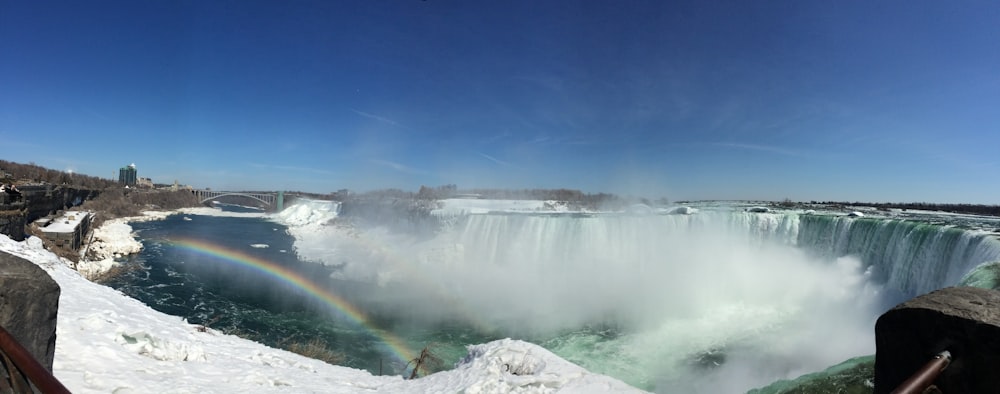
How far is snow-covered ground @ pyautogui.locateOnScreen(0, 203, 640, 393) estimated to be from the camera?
4602mm

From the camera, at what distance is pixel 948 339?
173 cm

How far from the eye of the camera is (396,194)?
2015 inches

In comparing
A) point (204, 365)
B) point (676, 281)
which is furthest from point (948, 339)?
point (676, 281)

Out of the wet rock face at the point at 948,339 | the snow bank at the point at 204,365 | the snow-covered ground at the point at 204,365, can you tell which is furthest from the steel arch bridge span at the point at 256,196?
the wet rock face at the point at 948,339

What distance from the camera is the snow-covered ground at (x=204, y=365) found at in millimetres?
4602

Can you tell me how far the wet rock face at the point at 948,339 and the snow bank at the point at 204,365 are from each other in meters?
4.81

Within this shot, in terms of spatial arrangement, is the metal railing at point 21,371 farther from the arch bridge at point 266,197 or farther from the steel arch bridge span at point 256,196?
the steel arch bridge span at point 256,196

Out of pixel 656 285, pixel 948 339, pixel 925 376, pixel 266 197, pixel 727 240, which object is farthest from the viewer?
pixel 266 197

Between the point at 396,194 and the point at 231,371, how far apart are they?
46.4 metres

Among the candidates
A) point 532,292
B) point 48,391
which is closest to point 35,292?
point 48,391

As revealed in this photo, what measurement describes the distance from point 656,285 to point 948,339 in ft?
73.7

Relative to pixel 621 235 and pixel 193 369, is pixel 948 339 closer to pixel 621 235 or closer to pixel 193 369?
pixel 193 369

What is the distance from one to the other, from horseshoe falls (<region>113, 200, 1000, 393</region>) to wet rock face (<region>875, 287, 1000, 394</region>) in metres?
9.78

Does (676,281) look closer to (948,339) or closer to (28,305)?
(948,339)
